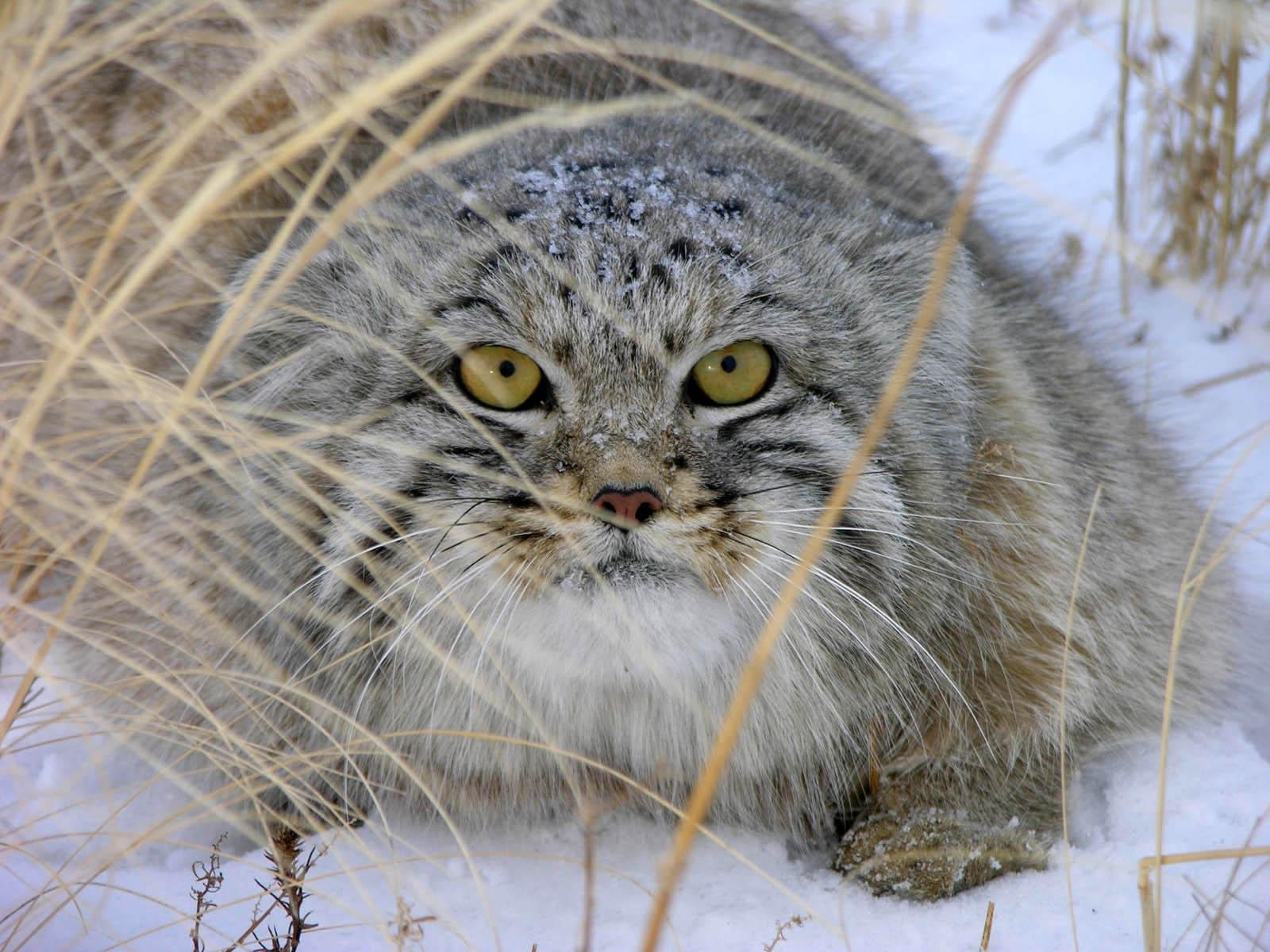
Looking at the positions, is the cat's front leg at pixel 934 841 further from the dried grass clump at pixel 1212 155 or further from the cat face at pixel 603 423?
the dried grass clump at pixel 1212 155

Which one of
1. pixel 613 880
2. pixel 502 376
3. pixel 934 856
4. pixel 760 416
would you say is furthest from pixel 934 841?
pixel 502 376

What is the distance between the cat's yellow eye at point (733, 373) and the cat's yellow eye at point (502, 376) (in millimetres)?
291

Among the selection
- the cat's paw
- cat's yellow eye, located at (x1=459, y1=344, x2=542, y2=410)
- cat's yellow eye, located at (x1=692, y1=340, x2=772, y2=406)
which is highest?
cat's yellow eye, located at (x1=459, y1=344, x2=542, y2=410)

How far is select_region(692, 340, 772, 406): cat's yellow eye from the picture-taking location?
7.16 ft

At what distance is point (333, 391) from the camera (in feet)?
7.66

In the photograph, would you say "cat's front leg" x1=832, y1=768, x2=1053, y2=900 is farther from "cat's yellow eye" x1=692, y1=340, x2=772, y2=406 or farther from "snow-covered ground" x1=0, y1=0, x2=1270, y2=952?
"cat's yellow eye" x1=692, y1=340, x2=772, y2=406

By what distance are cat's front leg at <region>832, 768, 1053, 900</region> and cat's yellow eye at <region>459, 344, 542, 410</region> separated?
42.1 inches

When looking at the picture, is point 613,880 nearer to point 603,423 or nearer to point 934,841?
point 934,841

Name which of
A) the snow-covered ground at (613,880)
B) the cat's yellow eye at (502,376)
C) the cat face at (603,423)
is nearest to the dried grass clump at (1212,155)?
the snow-covered ground at (613,880)

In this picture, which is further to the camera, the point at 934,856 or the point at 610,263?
the point at 934,856

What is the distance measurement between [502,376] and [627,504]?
0.36 meters

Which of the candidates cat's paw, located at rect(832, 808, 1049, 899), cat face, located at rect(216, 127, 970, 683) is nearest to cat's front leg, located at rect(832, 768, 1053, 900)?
cat's paw, located at rect(832, 808, 1049, 899)

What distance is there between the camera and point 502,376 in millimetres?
2170

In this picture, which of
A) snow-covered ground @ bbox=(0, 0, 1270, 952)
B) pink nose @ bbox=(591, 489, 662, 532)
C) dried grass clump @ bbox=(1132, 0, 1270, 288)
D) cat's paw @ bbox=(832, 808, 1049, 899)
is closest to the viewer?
pink nose @ bbox=(591, 489, 662, 532)
